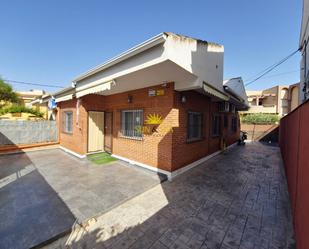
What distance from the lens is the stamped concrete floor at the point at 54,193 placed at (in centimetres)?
288

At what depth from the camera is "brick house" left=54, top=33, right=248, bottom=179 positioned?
14.1 feet

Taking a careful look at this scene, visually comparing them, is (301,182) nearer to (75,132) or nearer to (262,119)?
(75,132)

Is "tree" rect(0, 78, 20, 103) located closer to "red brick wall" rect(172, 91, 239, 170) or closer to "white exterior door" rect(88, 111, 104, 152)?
"white exterior door" rect(88, 111, 104, 152)

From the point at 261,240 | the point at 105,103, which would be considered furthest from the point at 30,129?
the point at 261,240

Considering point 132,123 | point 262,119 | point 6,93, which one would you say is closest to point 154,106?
point 132,123

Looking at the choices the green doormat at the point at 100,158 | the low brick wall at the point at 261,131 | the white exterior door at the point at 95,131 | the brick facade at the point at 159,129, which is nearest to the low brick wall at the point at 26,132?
the brick facade at the point at 159,129

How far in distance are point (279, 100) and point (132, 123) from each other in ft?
117

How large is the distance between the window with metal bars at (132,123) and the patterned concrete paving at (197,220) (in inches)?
107

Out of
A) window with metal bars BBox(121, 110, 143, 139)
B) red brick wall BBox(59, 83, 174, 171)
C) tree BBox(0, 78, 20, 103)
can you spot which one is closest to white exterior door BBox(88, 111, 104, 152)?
red brick wall BBox(59, 83, 174, 171)

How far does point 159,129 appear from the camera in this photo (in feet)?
19.7

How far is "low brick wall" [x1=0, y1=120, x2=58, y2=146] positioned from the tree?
1775 cm

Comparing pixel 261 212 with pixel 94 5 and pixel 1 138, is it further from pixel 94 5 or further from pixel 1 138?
pixel 1 138

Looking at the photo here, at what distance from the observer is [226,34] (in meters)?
9.48

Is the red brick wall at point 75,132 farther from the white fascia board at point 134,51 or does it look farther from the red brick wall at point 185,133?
the red brick wall at point 185,133
